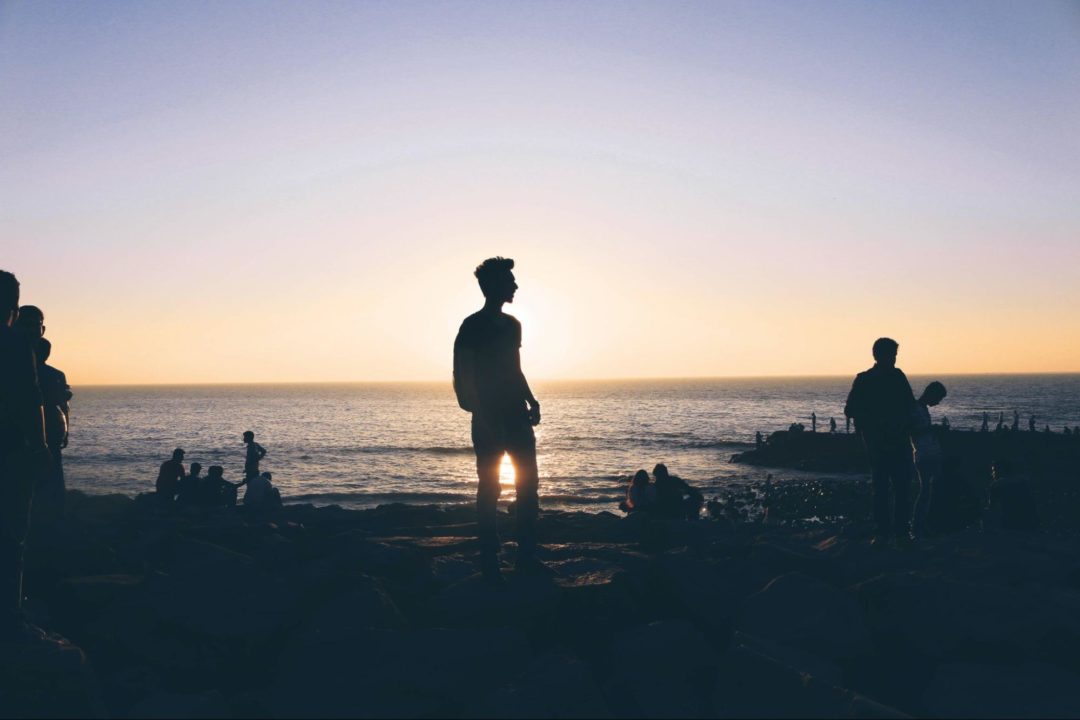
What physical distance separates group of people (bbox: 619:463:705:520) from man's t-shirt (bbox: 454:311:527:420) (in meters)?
6.67

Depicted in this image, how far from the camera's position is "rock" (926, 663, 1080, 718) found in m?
3.12

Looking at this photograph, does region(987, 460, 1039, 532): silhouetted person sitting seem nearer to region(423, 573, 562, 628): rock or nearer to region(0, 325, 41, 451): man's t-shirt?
region(423, 573, 562, 628): rock

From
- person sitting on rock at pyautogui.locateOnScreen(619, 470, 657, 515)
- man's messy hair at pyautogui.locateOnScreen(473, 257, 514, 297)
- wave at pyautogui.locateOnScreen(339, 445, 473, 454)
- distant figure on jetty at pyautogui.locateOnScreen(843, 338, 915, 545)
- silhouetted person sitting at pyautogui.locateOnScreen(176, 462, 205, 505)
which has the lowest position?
wave at pyautogui.locateOnScreen(339, 445, 473, 454)

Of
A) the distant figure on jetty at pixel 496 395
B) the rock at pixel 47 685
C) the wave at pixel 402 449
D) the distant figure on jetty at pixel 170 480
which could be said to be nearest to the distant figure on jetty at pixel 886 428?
→ the distant figure on jetty at pixel 496 395

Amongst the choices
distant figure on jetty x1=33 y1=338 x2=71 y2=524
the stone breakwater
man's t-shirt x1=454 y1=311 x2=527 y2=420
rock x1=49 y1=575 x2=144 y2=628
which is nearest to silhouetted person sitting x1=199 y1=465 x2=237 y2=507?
distant figure on jetty x1=33 y1=338 x2=71 y2=524

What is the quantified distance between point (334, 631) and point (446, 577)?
1399 millimetres

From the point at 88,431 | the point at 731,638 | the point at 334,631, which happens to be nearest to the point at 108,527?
the point at 334,631

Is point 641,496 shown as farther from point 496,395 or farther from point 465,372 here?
point 465,372

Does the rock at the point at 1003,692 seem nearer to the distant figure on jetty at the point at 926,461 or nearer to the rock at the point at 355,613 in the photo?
the rock at the point at 355,613

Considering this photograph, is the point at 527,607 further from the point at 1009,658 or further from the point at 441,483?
the point at 441,483

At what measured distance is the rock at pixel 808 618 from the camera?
152 inches

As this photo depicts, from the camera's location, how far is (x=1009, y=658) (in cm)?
372

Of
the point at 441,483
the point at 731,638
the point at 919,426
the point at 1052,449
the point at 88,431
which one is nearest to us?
the point at 731,638

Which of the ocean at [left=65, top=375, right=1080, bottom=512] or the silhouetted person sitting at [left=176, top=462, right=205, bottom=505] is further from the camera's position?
the ocean at [left=65, top=375, right=1080, bottom=512]
